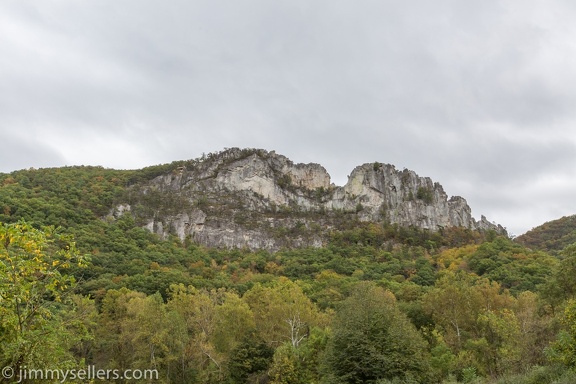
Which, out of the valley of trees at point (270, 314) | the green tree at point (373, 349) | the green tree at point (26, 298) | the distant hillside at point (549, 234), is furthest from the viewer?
the distant hillside at point (549, 234)

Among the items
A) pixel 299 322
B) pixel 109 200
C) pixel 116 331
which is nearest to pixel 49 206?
pixel 109 200

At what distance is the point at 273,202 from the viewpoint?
10925 cm

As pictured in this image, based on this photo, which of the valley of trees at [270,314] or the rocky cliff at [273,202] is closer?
the valley of trees at [270,314]

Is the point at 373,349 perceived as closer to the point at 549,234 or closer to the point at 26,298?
the point at 26,298

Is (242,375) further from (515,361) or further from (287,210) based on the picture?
(287,210)

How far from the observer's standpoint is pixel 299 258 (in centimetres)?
8469

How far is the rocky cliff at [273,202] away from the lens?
96.4 meters

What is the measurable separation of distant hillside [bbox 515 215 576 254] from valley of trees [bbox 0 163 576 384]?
34.2 metres

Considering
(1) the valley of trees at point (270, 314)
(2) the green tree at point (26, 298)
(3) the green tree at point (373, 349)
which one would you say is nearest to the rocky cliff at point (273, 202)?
(1) the valley of trees at point (270, 314)

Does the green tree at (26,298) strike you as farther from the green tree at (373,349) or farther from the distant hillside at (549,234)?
the distant hillside at (549,234)

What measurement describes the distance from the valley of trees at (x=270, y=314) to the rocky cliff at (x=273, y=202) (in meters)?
14.1

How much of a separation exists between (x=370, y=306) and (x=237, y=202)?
80287mm

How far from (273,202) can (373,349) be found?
86.4m

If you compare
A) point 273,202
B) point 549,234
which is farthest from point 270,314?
point 549,234
